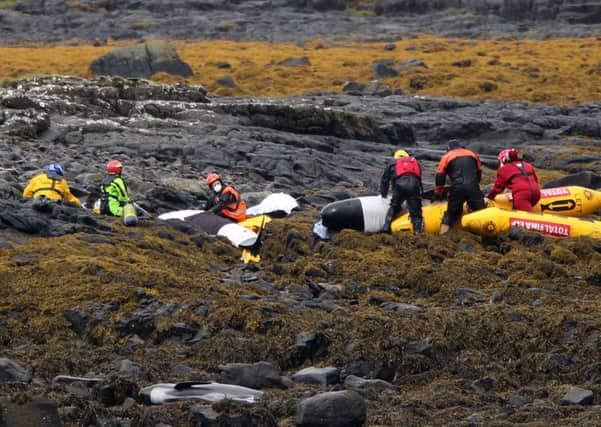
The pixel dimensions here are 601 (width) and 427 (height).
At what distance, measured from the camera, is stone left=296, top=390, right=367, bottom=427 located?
7.23 metres

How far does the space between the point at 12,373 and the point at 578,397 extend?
4145 mm

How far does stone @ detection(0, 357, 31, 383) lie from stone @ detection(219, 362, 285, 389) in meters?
1.49

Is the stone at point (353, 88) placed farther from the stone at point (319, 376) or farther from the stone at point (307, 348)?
the stone at point (319, 376)

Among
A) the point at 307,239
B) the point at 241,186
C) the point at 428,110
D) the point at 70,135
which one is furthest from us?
the point at 428,110

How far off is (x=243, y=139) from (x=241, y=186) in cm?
383

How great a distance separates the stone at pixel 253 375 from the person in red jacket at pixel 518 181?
813 cm

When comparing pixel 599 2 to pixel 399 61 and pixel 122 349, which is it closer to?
pixel 399 61

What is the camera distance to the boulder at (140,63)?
42250 mm

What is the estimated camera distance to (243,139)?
25.0 metres

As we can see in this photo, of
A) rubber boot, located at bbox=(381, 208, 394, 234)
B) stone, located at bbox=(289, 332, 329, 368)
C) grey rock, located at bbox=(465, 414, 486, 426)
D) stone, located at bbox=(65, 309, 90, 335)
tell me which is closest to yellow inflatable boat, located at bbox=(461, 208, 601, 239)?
rubber boot, located at bbox=(381, 208, 394, 234)

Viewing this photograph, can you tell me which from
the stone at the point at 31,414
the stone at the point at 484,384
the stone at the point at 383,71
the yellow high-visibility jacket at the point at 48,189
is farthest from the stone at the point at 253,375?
the stone at the point at 383,71

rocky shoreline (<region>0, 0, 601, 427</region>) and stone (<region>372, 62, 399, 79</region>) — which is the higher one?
rocky shoreline (<region>0, 0, 601, 427</region>)

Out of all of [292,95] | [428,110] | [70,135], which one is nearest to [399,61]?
[292,95]

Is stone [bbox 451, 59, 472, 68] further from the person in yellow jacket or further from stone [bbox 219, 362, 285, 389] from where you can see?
stone [bbox 219, 362, 285, 389]
